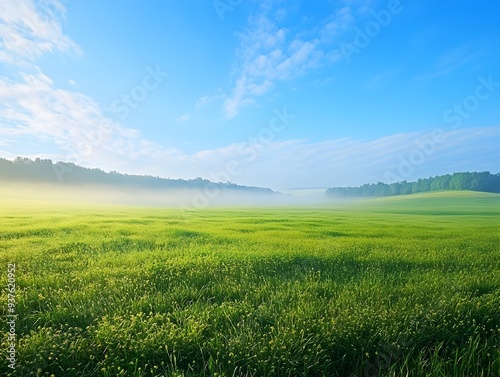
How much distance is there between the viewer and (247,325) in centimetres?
346

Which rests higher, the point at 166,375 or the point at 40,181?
the point at 40,181

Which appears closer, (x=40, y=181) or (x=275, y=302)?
(x=275, y=302)

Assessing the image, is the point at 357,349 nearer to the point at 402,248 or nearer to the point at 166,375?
the point at 166,375

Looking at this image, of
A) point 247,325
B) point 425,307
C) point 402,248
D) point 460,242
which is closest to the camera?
point 247,325

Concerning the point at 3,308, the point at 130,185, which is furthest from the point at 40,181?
the point at 3,308

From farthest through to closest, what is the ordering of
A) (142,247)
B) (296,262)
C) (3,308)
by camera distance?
(142,247) → (296,262) → (3,308)

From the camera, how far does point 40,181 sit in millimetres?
59344

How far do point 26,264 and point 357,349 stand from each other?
700cm

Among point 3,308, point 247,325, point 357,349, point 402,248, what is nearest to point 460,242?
point 402,248

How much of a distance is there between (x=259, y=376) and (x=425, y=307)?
2.95 m
